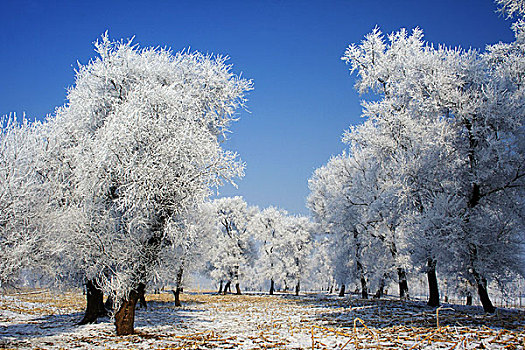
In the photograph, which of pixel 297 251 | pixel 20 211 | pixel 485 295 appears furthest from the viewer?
pixel 297 251

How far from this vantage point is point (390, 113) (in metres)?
19.6

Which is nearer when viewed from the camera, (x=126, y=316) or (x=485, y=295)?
(x=126, y=316)

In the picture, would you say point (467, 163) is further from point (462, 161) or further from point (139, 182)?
point (139, 182)

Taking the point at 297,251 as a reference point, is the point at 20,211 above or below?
above

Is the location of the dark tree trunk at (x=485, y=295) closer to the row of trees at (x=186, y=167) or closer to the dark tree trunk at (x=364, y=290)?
the row of trees at (x=186, y=167)

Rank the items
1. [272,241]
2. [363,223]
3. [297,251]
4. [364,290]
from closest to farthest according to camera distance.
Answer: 1. [363,223]
2. [364,290]
3. [297,251]
4. [272,241]

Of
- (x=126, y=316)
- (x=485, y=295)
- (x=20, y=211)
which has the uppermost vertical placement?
(x=20, y=211)

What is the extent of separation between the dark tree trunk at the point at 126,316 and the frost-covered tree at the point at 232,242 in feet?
115

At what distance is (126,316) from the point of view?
993cm

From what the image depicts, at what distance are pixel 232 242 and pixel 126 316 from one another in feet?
123

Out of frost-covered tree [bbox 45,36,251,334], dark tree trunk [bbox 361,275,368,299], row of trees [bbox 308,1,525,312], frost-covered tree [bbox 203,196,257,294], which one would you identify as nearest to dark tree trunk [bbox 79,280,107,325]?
frost-covered tree [bbox 45,36,251,334]

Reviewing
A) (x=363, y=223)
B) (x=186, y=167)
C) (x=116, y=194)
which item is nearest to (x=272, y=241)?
(x=363, y=223)

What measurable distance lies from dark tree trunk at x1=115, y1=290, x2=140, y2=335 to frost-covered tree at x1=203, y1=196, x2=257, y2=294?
35.0m

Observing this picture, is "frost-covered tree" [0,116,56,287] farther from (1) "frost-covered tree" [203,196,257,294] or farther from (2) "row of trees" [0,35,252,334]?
(1) "frost-covered tree" [203,196,257,294]
